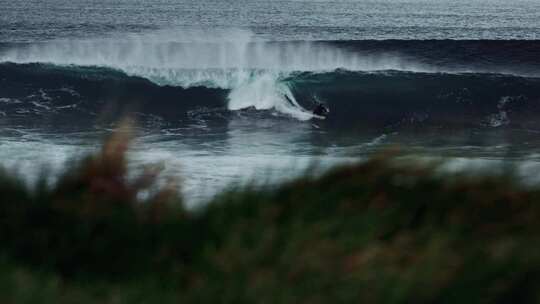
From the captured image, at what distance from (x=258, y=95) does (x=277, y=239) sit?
1623 cm

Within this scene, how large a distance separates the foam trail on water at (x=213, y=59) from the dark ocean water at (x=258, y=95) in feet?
0.22

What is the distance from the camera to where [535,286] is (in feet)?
13.7

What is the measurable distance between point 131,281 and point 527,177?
98.9 inches

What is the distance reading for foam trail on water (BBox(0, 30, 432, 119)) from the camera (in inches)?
864

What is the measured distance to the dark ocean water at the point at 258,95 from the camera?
12547 mm

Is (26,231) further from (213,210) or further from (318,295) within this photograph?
(318,295)

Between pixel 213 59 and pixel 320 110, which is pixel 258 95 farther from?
pixel 213 59

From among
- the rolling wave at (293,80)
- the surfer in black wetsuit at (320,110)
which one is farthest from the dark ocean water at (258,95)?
the surfer in black wetsuit at (320,110)

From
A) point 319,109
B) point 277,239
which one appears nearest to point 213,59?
point 319,109

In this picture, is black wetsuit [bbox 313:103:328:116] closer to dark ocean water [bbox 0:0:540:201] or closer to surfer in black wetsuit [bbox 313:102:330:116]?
surfer in black wetsuit [bbox 313:102:330:116]

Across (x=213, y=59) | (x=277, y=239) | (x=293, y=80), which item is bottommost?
(x=213, y=59)

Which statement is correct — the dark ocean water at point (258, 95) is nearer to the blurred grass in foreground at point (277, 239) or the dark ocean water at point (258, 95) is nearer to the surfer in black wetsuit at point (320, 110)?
the surfer in black wetsuit at point (320, 110)

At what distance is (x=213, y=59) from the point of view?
28.2m

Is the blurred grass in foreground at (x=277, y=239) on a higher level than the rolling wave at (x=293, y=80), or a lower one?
higher
